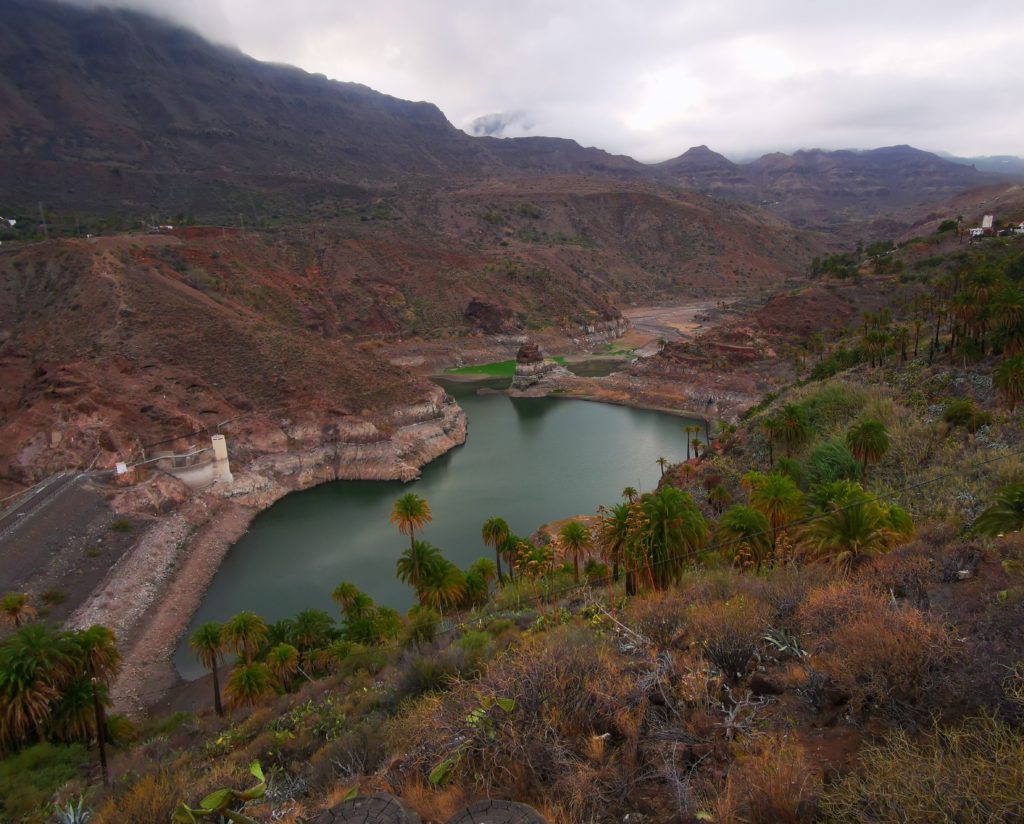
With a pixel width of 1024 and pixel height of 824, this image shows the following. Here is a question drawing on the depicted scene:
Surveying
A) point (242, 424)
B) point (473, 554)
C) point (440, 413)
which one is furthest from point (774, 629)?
point (440, 413)

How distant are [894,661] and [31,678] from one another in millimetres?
20226

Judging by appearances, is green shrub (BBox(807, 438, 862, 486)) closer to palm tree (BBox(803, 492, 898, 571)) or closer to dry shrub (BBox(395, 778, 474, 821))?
palm tree (BBox(803, 492, 898, 571))

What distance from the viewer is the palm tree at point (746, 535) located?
1723 centimetres

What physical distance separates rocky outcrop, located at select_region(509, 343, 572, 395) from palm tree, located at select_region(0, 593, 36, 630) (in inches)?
1961

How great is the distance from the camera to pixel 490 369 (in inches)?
3078

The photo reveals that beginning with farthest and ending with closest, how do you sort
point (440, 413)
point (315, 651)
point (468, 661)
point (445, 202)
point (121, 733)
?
point (445, 202) → point (440, 413) → point (315, 651) → point (121, 733) → point (468, 661)

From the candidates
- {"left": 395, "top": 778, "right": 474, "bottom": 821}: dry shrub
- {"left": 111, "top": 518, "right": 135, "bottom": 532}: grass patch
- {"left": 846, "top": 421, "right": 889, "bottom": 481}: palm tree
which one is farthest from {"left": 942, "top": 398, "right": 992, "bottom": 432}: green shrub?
{"left": 111, "top": 518, "right": 135, "bottom": 532}: grass patch

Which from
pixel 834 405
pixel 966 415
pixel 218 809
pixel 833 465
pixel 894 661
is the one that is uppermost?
pixel 894 661

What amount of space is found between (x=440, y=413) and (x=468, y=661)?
40733 millimetres

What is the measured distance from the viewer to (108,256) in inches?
2072

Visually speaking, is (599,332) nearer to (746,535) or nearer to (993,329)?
(993,329)

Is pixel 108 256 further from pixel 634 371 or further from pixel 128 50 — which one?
pixel 128 50

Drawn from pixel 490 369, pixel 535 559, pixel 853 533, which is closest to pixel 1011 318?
pixel 853 533

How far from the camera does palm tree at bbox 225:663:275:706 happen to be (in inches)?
720
